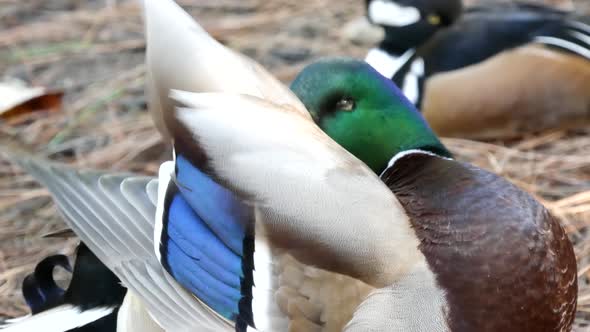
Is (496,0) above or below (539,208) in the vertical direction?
below

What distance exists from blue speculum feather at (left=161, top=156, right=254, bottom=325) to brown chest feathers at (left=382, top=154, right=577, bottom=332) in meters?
0.33

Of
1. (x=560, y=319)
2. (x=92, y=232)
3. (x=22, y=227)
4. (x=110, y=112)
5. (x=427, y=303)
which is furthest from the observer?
(x=110, y=112)

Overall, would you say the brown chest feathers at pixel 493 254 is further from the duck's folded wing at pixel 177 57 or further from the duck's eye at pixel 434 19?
the duck's eye at pixel 434 19

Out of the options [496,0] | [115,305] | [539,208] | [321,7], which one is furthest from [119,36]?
[539,208]

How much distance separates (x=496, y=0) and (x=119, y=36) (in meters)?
1.71

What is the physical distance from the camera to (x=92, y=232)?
1.85 metres

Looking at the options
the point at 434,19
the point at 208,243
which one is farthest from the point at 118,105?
the point at 208,243

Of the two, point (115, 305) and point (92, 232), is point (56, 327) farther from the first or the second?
point (92, 232)

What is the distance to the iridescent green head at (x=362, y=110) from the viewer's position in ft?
6.35

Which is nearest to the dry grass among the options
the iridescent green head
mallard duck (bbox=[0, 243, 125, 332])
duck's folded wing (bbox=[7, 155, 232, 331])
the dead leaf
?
the dead leaf

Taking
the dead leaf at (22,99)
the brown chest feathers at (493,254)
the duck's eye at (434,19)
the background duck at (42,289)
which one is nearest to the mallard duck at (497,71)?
the duck's eye at (434,19)

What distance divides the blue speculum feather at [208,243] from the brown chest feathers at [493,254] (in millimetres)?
325

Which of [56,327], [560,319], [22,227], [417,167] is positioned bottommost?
[22,227]

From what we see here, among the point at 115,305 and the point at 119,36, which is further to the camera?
the point at 119,36
